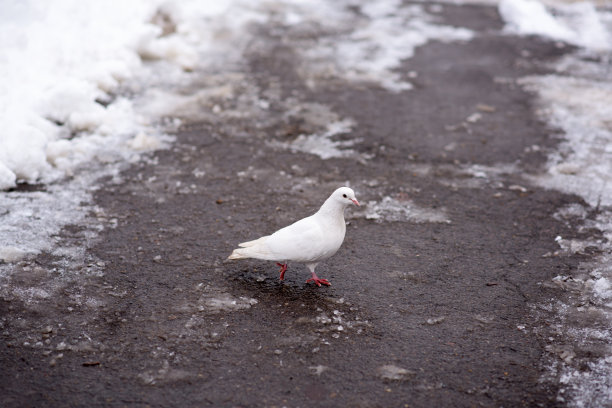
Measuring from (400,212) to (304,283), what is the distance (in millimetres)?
1497

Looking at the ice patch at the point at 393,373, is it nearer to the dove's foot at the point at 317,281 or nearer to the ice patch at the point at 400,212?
the dove's foot at the point at 317,281

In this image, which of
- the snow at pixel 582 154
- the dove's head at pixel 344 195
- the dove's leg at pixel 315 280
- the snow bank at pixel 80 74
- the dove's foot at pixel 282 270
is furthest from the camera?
the snow bank at pixel 80 74

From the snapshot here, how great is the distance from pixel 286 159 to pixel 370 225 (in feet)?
5.03

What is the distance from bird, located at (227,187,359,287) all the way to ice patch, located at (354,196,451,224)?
1.21m

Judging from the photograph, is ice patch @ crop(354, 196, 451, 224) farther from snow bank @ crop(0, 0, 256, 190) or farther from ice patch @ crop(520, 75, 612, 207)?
snow bank @ crop(0, 0, 256, 190)

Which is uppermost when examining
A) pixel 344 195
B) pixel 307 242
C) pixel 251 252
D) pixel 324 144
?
pixel 344 195

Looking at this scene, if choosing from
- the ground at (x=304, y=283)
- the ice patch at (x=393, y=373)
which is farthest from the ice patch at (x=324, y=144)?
the ice patch at (x=393, y=373)

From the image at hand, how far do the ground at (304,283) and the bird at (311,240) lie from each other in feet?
0.99

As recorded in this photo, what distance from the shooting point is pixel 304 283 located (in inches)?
187

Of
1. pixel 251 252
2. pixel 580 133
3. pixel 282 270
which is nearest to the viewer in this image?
pixel 251 252

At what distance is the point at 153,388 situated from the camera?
363cm

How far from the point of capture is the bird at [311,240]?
4461mm

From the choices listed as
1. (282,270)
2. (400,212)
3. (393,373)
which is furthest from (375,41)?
(393,373)

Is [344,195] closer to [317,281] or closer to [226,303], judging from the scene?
[317,281]
